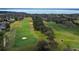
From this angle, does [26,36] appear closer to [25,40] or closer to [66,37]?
[25,40]

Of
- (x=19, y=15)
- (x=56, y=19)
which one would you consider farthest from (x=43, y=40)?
(x=19, y=15)

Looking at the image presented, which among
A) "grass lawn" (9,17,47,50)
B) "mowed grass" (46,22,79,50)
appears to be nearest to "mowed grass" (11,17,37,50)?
"grass lawn" (9,17,47,50)

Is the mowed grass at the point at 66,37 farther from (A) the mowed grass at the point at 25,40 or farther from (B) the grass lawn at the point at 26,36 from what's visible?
(A) the mowed grass at the point at 25,40

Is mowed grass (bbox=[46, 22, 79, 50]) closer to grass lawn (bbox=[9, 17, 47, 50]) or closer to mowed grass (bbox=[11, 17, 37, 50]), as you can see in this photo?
grass lawn (bbox=[9, 17, 47, 50])

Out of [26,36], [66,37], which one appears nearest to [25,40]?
[26,36]

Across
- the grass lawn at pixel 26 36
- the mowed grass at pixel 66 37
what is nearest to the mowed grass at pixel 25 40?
the grass lawn at pixel 26 36
